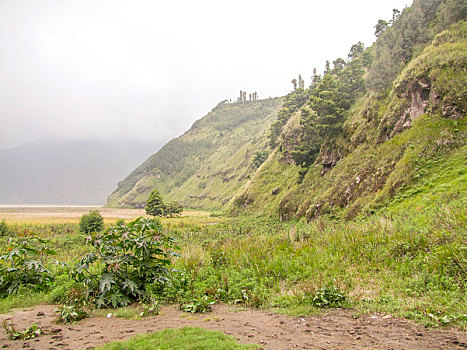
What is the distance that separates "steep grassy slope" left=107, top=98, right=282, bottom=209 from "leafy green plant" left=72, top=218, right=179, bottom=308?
68.8 metres

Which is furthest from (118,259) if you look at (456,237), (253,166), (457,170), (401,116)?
(253,166)

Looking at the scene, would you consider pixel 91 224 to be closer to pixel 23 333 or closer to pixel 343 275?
pixel 23 333

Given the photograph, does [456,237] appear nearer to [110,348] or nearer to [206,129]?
[110,348]

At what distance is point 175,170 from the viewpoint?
149 meters

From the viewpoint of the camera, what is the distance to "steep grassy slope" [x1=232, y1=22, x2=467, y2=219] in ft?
46.8

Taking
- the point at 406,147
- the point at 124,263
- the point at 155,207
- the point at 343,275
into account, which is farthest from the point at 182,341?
the point at 155,207

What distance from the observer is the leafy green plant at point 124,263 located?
18.4 ft

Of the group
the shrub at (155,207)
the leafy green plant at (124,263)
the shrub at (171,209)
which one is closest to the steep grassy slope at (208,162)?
the shrub at (171,209)

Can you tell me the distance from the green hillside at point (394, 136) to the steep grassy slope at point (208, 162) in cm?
4641

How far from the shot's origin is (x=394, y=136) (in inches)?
791

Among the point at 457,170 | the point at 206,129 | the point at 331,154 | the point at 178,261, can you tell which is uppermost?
the point at 206,129

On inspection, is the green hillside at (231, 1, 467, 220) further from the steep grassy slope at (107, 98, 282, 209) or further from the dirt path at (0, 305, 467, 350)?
the steep grassy slope at (107, 98, 282, 209)

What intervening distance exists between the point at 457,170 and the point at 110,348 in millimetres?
15678

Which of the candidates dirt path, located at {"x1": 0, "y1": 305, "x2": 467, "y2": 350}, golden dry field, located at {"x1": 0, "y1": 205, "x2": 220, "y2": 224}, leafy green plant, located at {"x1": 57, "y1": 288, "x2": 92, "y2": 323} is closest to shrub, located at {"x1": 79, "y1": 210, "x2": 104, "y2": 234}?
golden dry field, located at {"x1": 0, "y1": 205, "x2": 220, "y2": 224}
